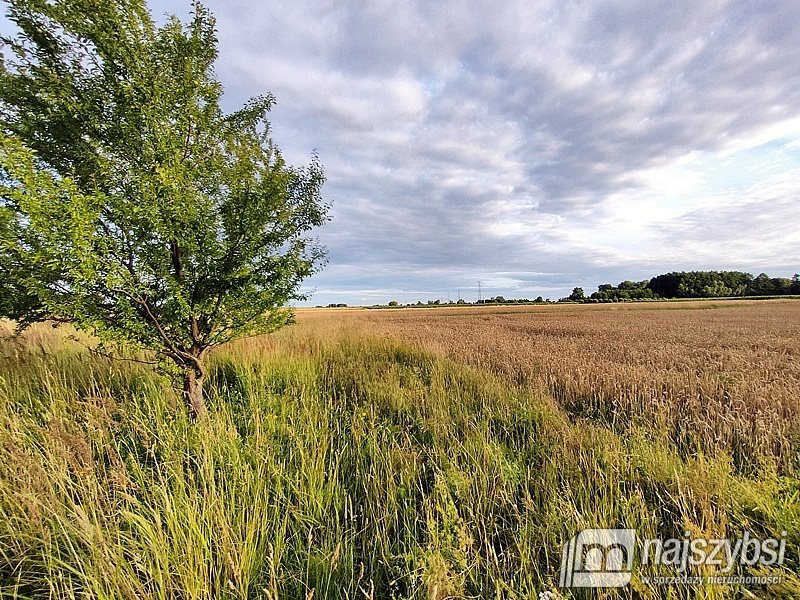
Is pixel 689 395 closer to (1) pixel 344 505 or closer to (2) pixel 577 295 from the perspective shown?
(1) pixel 344 505

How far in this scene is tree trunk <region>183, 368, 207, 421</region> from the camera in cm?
453

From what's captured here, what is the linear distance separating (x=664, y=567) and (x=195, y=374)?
Answer: 5330 millimetres

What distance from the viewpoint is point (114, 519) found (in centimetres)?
239

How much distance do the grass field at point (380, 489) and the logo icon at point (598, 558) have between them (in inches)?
3.2

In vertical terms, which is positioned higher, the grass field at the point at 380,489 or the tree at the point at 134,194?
the tree at the point at 134,194

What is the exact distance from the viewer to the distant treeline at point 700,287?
104 m

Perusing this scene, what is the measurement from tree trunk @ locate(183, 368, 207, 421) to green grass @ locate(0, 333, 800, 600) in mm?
222

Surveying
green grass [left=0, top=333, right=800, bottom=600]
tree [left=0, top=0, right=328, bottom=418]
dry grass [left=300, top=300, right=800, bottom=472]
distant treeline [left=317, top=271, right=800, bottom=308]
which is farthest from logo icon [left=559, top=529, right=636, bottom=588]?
distant treeline [left=317, top=271, right=800, bottom=308]

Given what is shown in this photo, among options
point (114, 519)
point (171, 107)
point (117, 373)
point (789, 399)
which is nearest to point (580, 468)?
point (114, 519)

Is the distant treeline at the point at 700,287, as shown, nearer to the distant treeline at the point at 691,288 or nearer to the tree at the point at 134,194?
the distant treeline at the point at 691,288

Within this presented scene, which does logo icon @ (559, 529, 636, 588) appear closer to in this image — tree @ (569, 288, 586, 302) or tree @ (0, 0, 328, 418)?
tree @ (0, 0, 328, 418)

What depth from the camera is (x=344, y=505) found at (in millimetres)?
3043

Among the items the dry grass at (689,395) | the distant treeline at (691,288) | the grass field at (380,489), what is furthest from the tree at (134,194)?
the distant treeline at (691,288)

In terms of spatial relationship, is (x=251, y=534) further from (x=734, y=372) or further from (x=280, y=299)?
(x=734, y=372)
